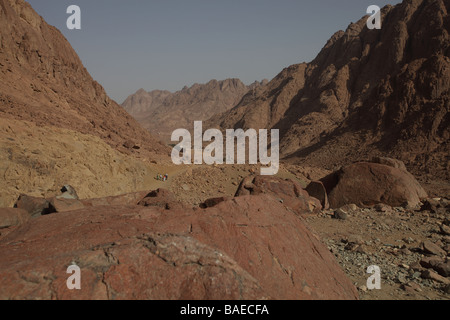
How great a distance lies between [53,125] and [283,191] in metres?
13.6

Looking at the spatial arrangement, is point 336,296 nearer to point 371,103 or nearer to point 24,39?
point 24,39

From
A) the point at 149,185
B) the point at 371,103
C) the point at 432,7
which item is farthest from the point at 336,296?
the point at 432,7

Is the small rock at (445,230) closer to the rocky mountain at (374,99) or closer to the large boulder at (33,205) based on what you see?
the large boulder at (33,205)

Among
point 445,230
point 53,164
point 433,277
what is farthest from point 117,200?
point 445,230

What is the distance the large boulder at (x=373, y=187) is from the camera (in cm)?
1153

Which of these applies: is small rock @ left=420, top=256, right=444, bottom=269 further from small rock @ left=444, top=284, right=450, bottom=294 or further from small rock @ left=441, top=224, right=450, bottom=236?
small rock @ left=441, top=224, right=450, bottom=236

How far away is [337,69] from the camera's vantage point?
53031 millimetres

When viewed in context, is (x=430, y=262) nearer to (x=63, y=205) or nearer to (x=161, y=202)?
(x=161, y=202)

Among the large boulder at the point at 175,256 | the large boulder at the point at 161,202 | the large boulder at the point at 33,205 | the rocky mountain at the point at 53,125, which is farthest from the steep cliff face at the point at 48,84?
the large boulder at the point at 175,256

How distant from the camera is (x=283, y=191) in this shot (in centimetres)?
Answer: 1097

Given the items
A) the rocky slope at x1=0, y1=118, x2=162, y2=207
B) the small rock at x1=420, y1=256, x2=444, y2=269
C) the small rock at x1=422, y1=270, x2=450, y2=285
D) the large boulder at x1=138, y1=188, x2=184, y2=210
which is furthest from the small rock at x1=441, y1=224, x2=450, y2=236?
the rocky slope at x1=0, y1=118, x2=162, y2=207

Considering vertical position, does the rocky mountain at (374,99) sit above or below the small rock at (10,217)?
above

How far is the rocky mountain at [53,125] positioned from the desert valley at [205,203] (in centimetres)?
9

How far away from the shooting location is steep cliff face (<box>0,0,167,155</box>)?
1927 centimetres
